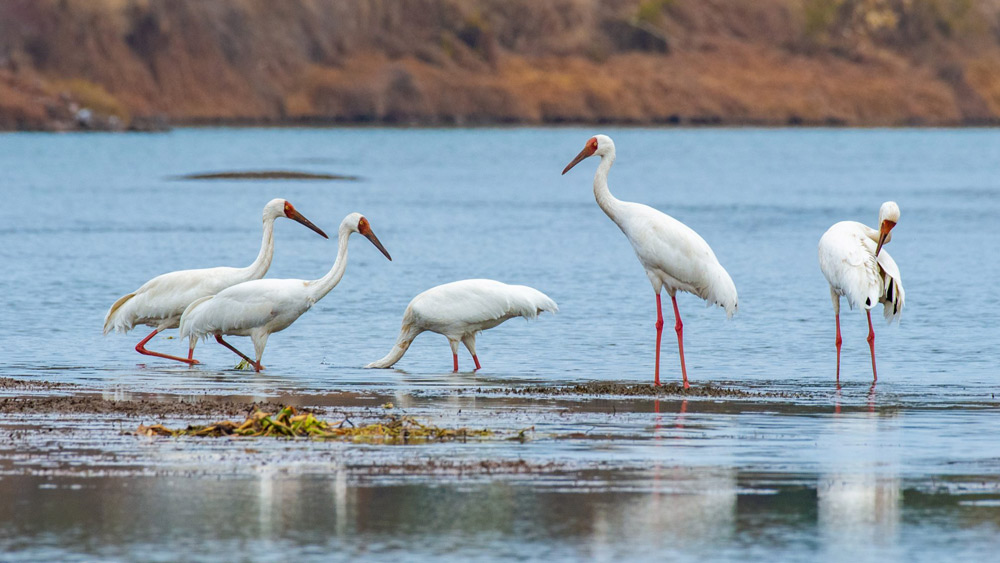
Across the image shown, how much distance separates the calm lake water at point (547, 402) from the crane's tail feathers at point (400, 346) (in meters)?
0.21

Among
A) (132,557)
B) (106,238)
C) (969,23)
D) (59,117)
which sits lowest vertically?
(132,557)

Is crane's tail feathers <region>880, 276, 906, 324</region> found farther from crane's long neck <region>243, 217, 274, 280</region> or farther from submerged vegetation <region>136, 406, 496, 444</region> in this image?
crane's long neck <region>243, 217, 274, 280</region>

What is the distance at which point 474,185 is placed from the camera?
61.8 metres

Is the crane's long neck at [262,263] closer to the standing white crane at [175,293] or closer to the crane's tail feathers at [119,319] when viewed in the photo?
the standing white crane at [175,293]

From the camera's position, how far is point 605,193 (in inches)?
610

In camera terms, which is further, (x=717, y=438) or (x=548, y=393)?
(x=548, y=393)

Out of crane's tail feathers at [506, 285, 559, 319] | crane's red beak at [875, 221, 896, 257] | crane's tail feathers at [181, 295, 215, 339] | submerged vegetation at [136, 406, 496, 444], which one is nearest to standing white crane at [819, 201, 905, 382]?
crane's red beak at [875, 221, 896, 257]

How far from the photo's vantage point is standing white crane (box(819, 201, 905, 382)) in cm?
1484

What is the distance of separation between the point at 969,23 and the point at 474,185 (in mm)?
94561

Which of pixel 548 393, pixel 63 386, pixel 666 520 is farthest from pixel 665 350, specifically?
pixel 666 520

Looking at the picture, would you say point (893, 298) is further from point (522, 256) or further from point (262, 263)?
point (522, 256)

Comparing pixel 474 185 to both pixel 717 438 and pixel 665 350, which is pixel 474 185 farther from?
pixel 717 438

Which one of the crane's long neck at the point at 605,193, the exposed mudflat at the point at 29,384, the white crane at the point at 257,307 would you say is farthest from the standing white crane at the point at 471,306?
the exposed mudflat at the point at 29,384

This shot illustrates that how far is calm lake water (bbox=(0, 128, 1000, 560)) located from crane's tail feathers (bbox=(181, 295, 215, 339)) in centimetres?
36
